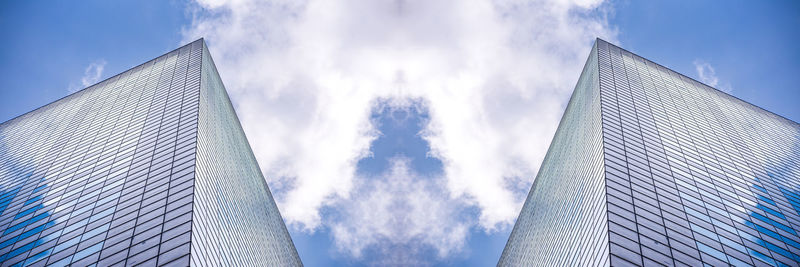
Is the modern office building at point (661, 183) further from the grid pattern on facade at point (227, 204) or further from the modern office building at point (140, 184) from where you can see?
the modern office building at point (140, 184)

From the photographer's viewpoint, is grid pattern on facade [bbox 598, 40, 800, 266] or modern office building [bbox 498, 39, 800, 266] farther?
modern office building [bbox 498, 39, 800, 266]

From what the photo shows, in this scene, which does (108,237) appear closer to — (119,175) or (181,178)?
(181,178)

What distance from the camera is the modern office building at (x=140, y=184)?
33688 mm

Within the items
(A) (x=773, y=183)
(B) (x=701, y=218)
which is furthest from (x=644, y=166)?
(A) (x=773, y=183)

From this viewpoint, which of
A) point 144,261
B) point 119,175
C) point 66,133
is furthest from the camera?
point 66,133

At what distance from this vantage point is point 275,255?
2783 inches

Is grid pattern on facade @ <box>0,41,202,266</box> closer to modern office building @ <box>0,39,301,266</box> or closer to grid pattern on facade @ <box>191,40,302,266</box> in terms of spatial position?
modern office building @ <box>0,39,301,266</box>

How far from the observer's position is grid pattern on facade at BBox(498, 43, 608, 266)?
115 feet

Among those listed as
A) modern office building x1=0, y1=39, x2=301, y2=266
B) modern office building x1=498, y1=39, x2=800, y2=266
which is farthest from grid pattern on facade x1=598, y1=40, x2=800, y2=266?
modern office building x1=0, y1=39, x2=301, y2=266

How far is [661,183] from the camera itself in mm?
38500

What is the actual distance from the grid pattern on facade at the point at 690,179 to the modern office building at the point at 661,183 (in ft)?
0.36

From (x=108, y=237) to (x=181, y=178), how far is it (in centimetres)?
640

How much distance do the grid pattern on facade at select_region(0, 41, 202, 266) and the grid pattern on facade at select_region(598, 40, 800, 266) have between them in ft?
86.6

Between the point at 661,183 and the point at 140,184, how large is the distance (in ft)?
125
